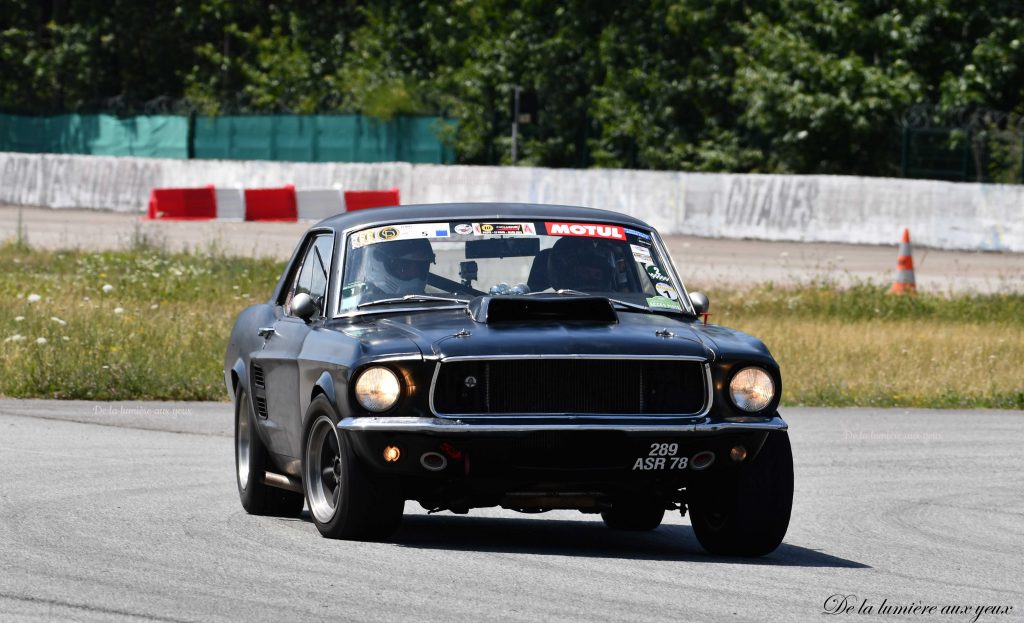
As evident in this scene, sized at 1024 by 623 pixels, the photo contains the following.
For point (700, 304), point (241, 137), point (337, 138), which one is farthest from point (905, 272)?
point (241, 137)

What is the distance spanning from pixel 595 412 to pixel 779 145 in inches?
1297

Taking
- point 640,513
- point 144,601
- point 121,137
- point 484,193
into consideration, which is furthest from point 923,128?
point 144,601

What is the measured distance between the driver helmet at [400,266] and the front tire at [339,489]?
0.79m

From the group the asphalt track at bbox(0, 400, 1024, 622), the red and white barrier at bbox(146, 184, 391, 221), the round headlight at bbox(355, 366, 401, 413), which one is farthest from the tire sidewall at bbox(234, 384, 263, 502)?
the red and white barrier at bbox(146, 184, 391, 221)

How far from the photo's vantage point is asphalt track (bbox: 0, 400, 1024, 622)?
20.0 ft

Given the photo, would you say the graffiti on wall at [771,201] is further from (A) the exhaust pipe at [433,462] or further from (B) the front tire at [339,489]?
(A) the exhaust pipe at [433,462]

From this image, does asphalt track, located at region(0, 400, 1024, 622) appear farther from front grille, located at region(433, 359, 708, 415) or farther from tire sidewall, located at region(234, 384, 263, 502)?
front grille, located at region(433, 359, 708, 415)

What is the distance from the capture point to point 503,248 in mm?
8250

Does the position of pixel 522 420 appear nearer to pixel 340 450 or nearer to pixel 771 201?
pixel 340 450

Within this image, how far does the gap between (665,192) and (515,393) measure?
27.8 metres

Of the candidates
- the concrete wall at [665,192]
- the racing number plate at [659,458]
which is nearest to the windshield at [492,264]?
the racing number plate at [659,458]

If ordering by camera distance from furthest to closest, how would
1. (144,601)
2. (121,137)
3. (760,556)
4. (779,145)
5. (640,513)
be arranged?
(121,137), (779,145), (640,513), (760,556), (144,601)

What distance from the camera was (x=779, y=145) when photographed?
3944 cm

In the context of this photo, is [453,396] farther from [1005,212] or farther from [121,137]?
[121,137]
